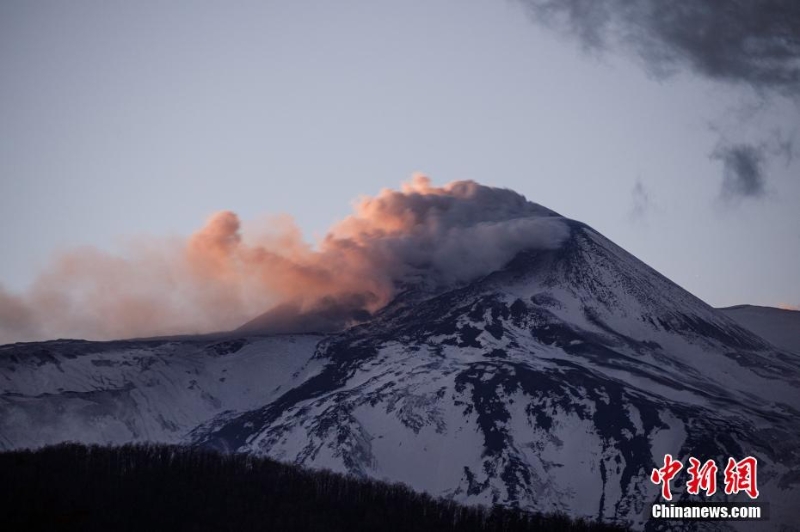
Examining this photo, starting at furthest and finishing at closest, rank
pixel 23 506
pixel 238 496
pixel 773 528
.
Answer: pixel 773 528
pixel 238 496
pixel 23 506

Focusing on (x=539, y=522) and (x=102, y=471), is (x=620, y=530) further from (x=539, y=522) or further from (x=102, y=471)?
(x=102, y=471)

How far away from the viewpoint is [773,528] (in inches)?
7795

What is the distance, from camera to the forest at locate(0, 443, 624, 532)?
153m

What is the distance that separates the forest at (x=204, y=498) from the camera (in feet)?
502

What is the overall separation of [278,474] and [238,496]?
51.2ft

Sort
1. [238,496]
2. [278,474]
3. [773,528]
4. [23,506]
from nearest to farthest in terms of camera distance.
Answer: [23,506] < [238,496] < [278,474] < [773,528]

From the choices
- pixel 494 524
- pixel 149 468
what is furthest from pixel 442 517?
pixel 149 468

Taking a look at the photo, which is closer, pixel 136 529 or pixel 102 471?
pixel 136 529

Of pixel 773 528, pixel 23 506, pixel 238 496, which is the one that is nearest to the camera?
pixel 23 506

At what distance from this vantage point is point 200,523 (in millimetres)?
157250

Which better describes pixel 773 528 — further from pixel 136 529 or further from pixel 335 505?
pixel 136 529

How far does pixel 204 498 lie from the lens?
547 feet

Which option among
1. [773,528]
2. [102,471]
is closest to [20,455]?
[102,471]

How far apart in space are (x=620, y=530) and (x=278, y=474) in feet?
164
